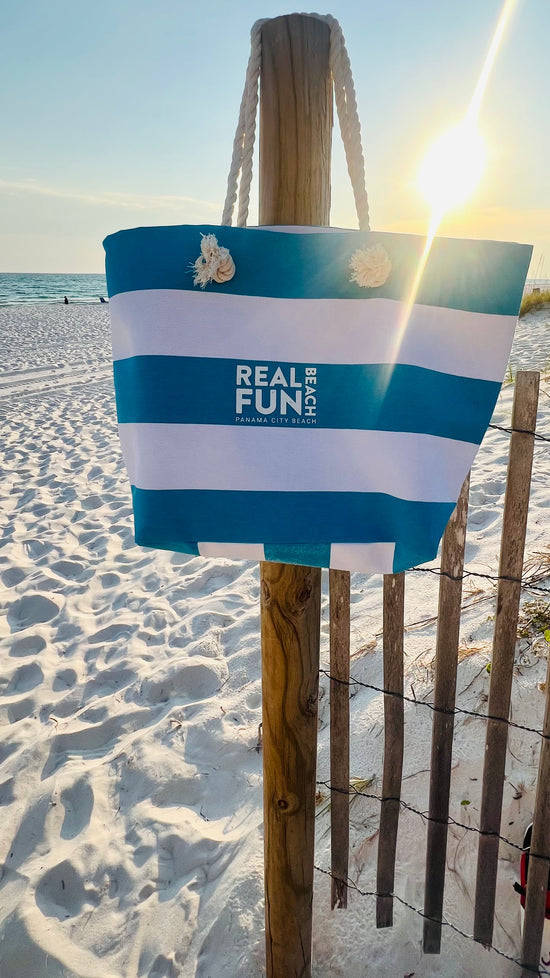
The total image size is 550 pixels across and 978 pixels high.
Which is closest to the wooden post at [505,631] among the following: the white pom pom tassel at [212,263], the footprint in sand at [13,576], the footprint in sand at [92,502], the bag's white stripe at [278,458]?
the bag's white stripe at [278,458]

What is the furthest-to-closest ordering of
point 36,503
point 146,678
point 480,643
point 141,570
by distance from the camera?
point 36,503 < point 141,570 < point 146,678 < point 480,643

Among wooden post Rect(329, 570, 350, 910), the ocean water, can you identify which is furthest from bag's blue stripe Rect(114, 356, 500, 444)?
the ocean water

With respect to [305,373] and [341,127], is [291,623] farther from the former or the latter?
[341,127]

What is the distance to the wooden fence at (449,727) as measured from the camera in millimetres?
1344

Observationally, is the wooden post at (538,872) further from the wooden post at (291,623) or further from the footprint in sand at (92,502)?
the footprint in sand at (92,502)

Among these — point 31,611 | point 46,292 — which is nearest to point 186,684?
point 31,611

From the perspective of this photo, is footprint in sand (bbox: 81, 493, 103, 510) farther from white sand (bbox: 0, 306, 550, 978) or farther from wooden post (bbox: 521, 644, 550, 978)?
wooden post (bbox: 521, 644, 550, 978)

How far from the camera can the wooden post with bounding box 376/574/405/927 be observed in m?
1.44

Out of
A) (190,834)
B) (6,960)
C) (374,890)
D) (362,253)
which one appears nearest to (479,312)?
(362,253)

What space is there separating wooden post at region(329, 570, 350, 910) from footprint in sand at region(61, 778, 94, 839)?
965 millimetres

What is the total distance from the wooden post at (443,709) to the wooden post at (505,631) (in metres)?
0.10

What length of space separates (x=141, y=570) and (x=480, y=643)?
2.21 meters

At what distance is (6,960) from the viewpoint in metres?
1.73

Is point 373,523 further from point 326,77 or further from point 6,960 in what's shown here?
point 6,960
